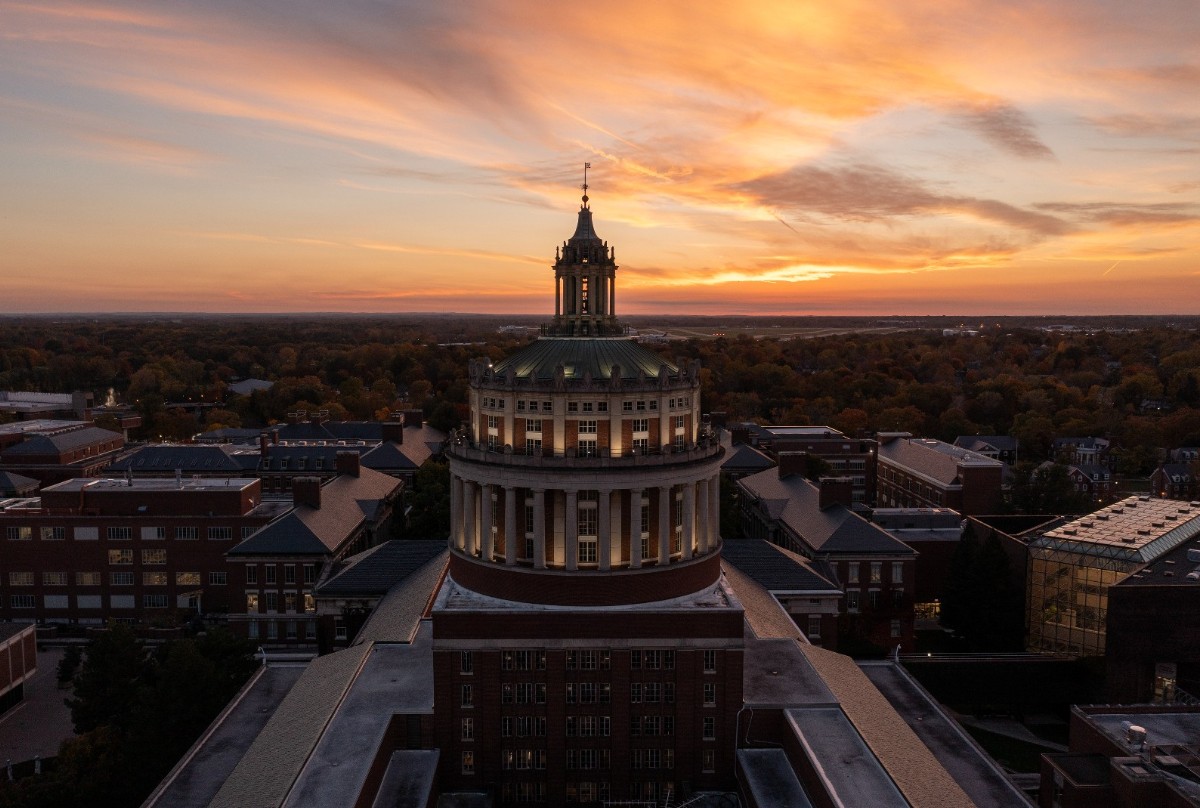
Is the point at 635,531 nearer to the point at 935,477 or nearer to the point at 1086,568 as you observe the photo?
the point at 1086,568

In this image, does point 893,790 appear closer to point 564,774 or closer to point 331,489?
point 564,774

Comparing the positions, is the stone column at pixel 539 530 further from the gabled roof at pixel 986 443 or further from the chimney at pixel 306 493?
the gabled roof at pixel 986 443

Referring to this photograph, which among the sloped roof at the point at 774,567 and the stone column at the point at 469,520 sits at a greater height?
the stone column at the point at 469,520

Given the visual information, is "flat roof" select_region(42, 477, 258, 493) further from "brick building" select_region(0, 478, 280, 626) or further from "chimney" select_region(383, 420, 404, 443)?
"chimney" select_region(383, 420, 404, 443)

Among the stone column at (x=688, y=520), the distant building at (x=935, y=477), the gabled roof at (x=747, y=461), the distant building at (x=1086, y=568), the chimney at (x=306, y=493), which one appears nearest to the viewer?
the stone column at (x=688, y=520)

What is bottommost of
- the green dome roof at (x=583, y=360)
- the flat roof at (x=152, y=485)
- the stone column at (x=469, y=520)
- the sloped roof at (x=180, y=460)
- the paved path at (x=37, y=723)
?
the paved path at (x=37, y=723)

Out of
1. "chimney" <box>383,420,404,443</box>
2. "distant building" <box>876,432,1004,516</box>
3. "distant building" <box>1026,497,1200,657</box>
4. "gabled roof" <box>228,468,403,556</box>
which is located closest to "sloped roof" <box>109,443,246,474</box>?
"gabled roof" <box>228,468,403,556</box>

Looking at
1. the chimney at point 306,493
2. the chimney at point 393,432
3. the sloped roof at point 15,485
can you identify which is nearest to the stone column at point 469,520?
the chimney at point 306,493
